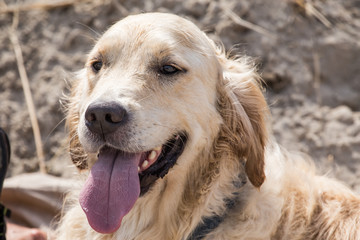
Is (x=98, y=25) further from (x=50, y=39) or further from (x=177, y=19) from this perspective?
(x=177, y=19)

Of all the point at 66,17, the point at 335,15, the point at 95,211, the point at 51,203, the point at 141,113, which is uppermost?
the point at 141,113

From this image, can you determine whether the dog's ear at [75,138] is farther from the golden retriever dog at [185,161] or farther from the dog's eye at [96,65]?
the dog's eye at [96,65]

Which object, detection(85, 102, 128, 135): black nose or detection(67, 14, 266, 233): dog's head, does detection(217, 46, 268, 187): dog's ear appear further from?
detection(85, 102, 128, 135): black nose

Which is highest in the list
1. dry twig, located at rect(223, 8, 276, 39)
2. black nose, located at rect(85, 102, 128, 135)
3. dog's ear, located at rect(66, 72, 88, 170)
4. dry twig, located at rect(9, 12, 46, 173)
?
black nose, located at rect(85, 102, 128, 135)

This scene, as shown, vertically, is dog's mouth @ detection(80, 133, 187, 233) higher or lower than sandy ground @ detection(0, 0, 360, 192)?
higher

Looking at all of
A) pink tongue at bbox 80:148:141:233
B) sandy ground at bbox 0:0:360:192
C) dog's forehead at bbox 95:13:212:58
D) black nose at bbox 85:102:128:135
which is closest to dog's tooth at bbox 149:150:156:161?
pink tongue at bbox 80:148:141:233

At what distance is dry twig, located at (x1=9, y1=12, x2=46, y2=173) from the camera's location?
5555mm

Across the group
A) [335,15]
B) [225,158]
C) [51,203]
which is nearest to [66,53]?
[51,203]

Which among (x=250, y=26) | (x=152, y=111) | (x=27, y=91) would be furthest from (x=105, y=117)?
(x=27, y=91)

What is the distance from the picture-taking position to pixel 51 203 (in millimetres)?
4633

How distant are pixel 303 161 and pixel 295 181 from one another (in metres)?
0.34

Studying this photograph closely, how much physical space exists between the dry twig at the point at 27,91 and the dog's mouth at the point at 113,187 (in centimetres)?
277

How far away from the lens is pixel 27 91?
233 inches

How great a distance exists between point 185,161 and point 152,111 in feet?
1.34
